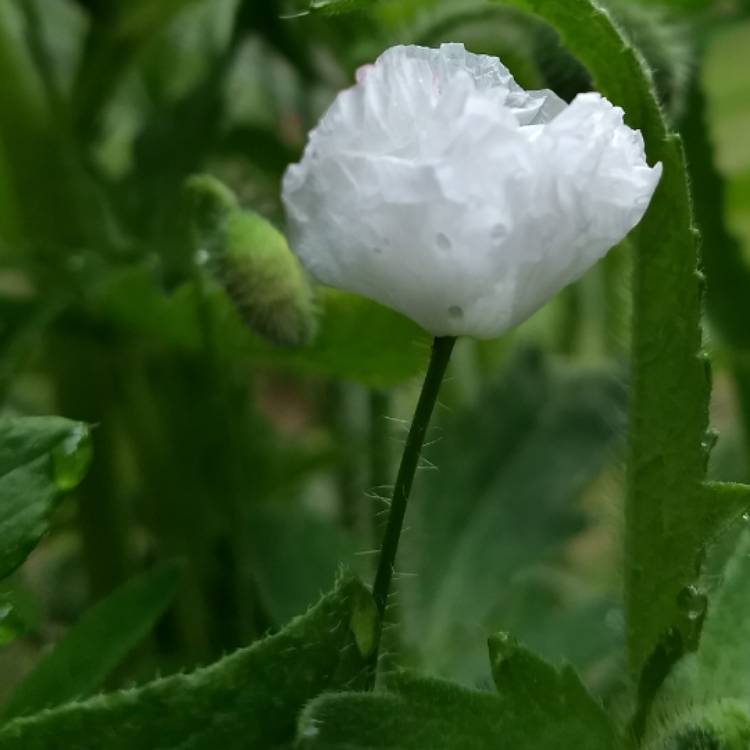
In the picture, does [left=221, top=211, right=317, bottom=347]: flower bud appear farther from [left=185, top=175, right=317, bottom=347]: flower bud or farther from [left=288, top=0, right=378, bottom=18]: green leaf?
[left=288, top=0, right=378, bottom=18]: green leaf

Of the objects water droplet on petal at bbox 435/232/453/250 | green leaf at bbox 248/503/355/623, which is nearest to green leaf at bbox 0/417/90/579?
water droplet on petal at bbox 435/232/453/250

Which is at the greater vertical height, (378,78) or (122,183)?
(378,78)

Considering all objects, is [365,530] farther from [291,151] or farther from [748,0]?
[748,0]

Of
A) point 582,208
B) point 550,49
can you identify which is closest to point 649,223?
point 582,208

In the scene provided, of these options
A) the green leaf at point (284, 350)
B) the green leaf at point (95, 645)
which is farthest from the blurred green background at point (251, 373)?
the green leaf at point (95, 645)

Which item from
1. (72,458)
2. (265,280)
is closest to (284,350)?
(265,280)

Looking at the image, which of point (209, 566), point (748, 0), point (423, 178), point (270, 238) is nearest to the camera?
point (423, 178)

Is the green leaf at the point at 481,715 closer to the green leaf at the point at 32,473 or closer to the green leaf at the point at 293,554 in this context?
the green leaf at the point at 32,473
